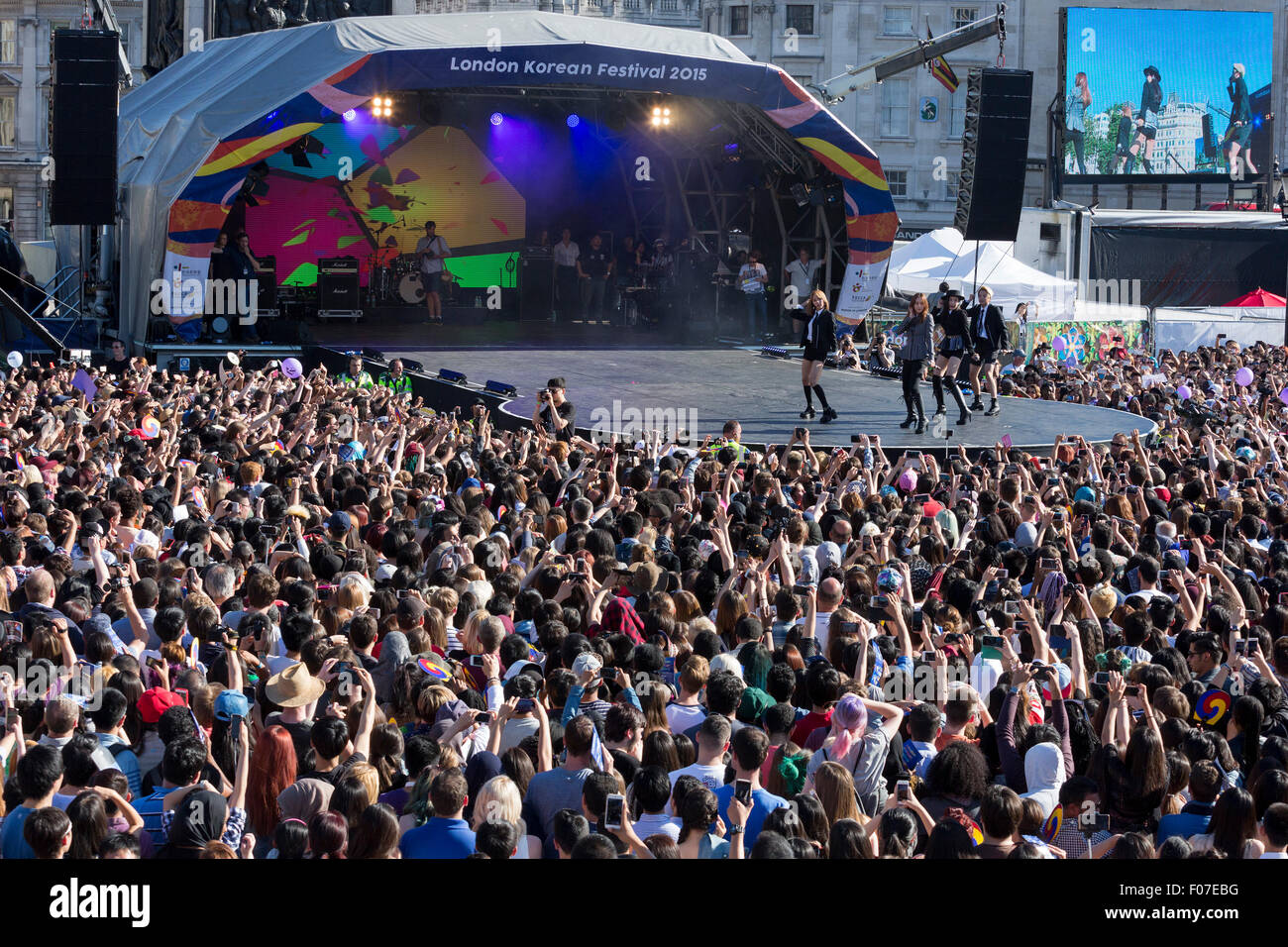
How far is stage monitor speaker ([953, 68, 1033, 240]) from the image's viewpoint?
21062 mm

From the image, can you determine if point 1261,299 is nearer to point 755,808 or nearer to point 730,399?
point 730,399

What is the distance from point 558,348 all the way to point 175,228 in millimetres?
5432

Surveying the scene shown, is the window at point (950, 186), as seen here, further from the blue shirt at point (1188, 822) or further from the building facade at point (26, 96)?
the blue shirt at point (1188, 822)

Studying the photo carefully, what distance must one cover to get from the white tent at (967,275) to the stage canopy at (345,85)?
689 cm

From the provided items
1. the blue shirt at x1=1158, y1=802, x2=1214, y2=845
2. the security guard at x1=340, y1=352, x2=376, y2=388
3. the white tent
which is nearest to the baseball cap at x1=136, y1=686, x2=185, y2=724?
the blue shirt at x1=1158, y1=802, x2=1214, y2=845

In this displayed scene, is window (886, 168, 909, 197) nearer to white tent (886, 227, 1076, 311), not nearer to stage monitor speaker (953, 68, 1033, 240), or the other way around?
white tent (886, 227, 1076, 311)

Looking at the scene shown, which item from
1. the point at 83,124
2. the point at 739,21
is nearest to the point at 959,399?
the point at 83,124

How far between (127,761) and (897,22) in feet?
157

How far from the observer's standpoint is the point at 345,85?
19172 millimetres

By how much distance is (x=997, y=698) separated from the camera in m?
5.68

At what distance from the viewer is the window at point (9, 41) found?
58312mm

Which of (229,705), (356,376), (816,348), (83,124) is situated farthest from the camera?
(83,124)

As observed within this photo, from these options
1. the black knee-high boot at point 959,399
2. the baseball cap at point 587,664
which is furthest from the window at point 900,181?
the baseball cap at point 587,664
